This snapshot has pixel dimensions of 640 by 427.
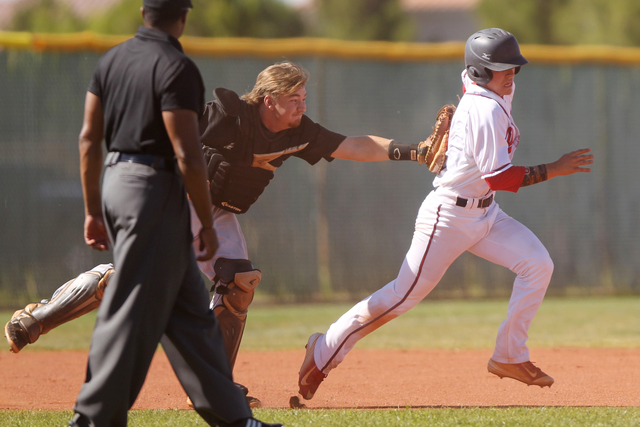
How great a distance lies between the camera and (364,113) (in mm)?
10617

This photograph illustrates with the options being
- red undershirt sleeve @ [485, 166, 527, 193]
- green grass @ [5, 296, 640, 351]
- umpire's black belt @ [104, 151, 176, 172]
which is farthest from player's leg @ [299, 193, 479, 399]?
green grass @ [5, 296, 640, 351]

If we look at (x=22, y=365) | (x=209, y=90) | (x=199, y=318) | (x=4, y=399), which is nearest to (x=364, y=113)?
(x=209, y=90)

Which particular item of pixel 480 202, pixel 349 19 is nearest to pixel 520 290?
pixel 480 202

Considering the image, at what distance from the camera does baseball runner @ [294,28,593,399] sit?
4.65 meters

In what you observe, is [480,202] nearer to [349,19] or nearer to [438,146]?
[438,146]

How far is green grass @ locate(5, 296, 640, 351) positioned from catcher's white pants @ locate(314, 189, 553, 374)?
2.50m

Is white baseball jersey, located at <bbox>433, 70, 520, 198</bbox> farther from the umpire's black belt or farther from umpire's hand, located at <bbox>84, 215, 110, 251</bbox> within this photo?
umpire's hand, located at <bbox>84, 215, 110, 251</bbox>

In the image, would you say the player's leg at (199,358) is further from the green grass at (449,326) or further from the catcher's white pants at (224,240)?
the green grass at (449,326)

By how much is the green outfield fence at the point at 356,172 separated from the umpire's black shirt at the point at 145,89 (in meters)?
6.88

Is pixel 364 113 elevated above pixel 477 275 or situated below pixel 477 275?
above

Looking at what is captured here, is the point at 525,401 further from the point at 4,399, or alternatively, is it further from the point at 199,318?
the point at 4,399

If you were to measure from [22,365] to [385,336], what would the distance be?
3.61 m

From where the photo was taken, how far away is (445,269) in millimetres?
4680

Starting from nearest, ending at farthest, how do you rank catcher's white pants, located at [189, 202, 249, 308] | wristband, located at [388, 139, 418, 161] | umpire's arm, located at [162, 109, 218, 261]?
umpire's arm, located at [162, 109, 218, 261] < catcher's white pants, located at [189, 202, 249, 308] < wristband, located at [388, 139, 418, 161]
